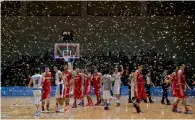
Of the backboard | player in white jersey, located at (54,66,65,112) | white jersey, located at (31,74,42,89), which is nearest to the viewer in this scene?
white jersey, located at (31,74,42,89)

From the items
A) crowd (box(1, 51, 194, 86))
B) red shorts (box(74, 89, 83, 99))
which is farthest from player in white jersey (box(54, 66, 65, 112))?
crowd (box(1, 51, 194, 86))

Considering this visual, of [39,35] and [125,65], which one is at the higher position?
[39,35]

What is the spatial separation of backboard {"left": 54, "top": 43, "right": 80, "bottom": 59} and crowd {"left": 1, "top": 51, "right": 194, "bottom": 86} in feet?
1.84

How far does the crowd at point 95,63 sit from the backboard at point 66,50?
1.84 ft

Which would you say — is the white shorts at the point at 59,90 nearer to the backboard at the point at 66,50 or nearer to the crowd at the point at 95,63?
the backboard at the point at 66,50

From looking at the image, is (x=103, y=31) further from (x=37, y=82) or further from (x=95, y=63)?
(x=37, y=82)

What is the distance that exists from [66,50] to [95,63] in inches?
84.2

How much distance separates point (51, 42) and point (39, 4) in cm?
231

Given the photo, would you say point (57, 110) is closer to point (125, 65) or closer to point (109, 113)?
point (109, 113)

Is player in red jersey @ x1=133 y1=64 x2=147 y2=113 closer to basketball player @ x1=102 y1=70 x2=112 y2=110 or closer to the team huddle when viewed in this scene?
the team huddle

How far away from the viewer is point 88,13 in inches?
904

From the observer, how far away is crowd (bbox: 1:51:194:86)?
21.0 meters

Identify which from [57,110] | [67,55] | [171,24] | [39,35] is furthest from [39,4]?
[57,110]

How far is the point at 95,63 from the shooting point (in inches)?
869
